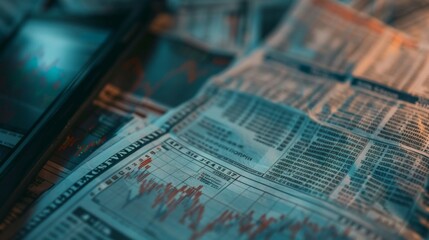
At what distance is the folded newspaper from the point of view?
47 cm

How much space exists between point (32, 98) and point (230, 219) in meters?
Answer: 0.35

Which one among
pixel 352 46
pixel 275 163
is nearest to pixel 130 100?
pixel 275 163

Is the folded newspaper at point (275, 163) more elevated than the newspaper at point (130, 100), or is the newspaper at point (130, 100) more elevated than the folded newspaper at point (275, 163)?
the newspaper at point (130, 100)

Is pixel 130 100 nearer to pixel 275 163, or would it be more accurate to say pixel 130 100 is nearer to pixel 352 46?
pixel 275 163

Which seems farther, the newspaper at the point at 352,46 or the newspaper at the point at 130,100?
the newspaper at the point at 352,46

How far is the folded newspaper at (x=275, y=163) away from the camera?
47 cm

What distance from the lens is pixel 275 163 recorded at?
56cm

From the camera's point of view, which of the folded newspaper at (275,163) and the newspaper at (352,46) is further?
the newspaper at (352,46)

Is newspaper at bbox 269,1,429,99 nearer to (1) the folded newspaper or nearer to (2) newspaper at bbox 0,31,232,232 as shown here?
(1) the folded newspaper

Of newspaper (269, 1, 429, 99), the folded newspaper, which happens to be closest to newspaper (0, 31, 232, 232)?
the folded newspaper

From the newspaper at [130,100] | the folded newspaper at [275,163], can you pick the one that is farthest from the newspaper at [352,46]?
the newspaper at [130,100]

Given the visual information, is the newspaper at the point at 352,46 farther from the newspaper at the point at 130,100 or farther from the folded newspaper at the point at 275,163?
the newspaper at the point at 130,100

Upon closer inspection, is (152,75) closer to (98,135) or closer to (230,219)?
(98,135)

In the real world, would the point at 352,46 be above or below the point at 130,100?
below
